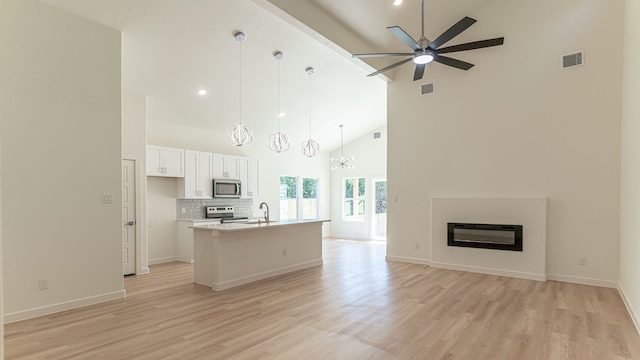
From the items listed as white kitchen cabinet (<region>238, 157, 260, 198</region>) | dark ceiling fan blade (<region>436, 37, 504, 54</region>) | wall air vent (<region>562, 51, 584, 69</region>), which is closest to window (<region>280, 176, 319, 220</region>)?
white kitchen cabinet (<region>238, 157, 260, 198</region>)

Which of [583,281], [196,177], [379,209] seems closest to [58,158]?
[196,177]

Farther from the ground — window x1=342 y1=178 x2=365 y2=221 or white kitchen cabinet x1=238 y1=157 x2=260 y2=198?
white kitchen cabinet x1=238 y1=157 x2=260 y2=198

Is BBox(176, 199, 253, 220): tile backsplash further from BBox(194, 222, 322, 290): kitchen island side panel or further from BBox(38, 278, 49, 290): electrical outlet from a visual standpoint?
BBox(38, 278, 49, 290): electrical outlet

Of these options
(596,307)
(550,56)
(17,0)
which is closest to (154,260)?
(17,0)

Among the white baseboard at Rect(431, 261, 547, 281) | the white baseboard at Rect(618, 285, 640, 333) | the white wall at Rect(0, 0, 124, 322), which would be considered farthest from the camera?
the white baseboard at Rect(431, 261, 547, 281)

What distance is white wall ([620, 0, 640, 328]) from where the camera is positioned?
3.76m

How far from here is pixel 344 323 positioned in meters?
3.73

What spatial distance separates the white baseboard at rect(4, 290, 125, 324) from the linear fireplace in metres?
5.25

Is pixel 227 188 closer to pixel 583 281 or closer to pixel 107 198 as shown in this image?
pixel 107 198

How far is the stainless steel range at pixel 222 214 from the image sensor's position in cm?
802

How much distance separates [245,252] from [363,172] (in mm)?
6263

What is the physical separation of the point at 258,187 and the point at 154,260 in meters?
3.15

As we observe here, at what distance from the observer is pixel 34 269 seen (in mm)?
3994

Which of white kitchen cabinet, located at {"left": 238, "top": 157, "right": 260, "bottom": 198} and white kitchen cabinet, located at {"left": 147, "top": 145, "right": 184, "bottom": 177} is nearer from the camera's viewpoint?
white kitchen cabinet, located at {"left": 147, "top": 145, "right": 184, "bottom": 177}
